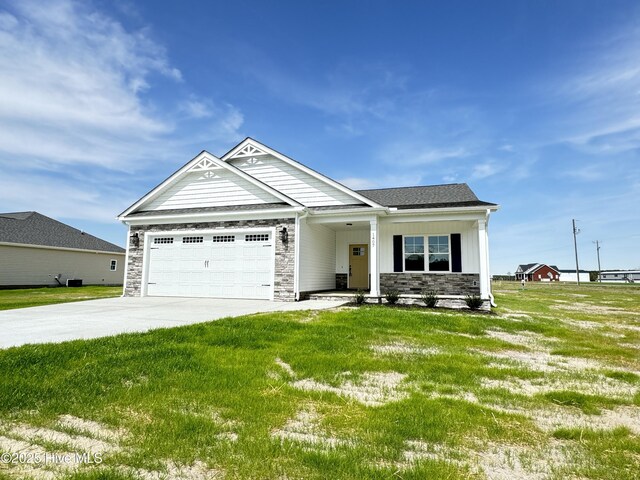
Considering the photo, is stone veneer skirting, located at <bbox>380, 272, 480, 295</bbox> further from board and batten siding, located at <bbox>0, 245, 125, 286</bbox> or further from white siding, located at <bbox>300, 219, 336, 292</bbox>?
board and batten siding, located at <bbox>0, 245, 125, 286</bbox>

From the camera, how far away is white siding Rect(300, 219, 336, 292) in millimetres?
13594

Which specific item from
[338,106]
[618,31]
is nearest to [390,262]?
[338,106]

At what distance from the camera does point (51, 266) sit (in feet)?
A: 84.1

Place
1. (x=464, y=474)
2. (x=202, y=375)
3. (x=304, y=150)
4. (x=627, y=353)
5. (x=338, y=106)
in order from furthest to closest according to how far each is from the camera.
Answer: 1. (x=304, y=150)
2. (x=338, y=106)
3. (x=627, y=353)
4. (x=202, y=375)
5. (x=464, y=474)

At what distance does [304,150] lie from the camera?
2009 cm

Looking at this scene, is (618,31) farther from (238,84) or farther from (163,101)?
(163,101)

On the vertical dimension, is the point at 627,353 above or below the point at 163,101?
below

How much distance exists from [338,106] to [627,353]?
13605 millimetres

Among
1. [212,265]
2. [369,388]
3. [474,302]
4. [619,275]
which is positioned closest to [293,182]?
[212,265]

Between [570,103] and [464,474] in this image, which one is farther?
[570,103]

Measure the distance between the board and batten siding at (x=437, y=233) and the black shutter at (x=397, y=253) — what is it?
0.13 meters

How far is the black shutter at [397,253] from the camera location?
48.9 ft

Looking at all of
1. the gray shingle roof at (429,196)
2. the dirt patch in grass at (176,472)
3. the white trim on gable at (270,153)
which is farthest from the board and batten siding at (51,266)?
the dirt patch in grass at (176,472)

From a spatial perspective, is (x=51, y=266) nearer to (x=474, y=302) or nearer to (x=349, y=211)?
(x=349, y=211)
